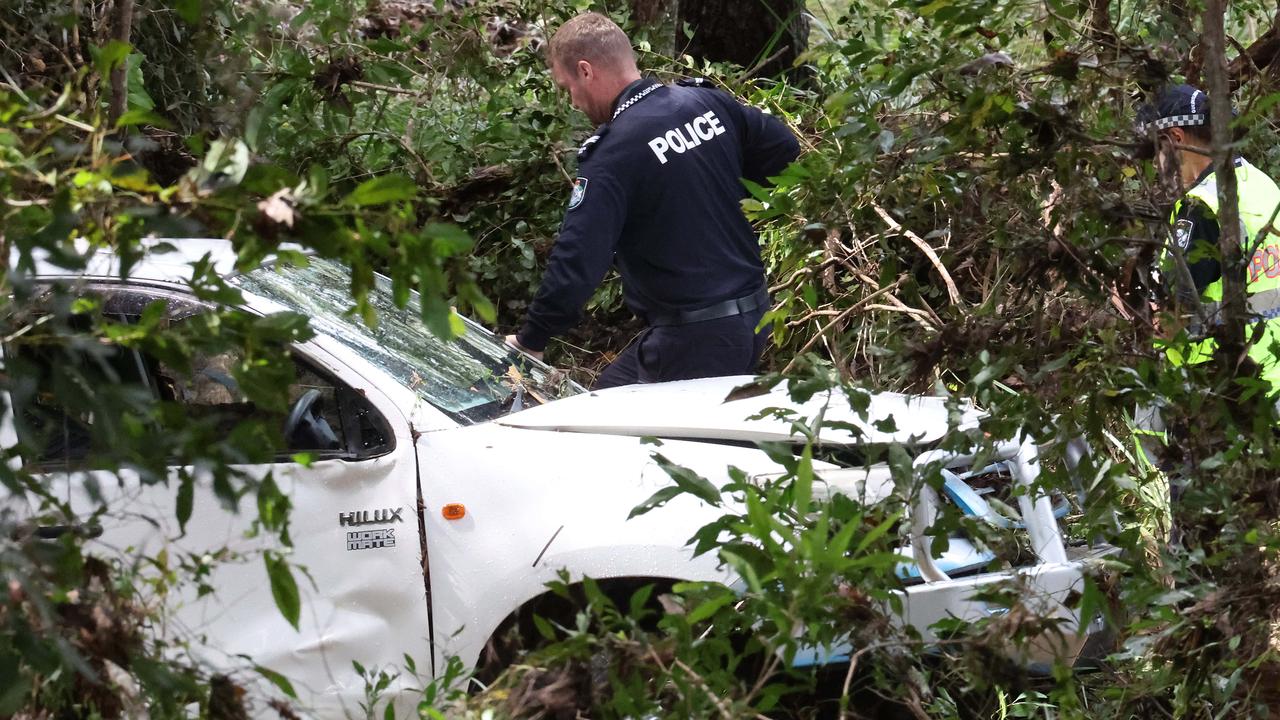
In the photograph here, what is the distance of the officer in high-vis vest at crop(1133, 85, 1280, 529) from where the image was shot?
8.38 feet

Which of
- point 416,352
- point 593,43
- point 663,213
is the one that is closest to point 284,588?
point 416,352

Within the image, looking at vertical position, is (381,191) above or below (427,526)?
above

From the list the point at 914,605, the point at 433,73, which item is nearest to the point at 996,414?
the point at 914,605

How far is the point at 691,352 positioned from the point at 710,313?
0.16 m

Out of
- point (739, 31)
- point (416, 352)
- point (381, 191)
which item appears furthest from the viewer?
point (739, 31)

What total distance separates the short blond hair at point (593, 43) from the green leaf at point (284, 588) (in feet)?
11.1

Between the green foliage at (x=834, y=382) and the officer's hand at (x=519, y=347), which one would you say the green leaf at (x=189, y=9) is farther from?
the officer's hand at (x=519, y=347)

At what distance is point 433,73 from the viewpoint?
22.5ft

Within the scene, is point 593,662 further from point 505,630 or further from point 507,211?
point 507,211

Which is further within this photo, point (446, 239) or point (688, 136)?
point (688, 136)

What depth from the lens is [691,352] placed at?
15.8 feet

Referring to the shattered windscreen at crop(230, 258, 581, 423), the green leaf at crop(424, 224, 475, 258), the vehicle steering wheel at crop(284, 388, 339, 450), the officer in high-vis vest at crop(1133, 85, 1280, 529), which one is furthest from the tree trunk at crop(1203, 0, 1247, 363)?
the vehicle steering wheel at crop(284, 388, 339, 450)

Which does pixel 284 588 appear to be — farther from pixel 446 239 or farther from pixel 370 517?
pixel 370 517

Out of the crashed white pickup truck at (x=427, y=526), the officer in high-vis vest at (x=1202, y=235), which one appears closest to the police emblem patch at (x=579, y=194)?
the crashed white pickup truck at (x=427, y=526)
